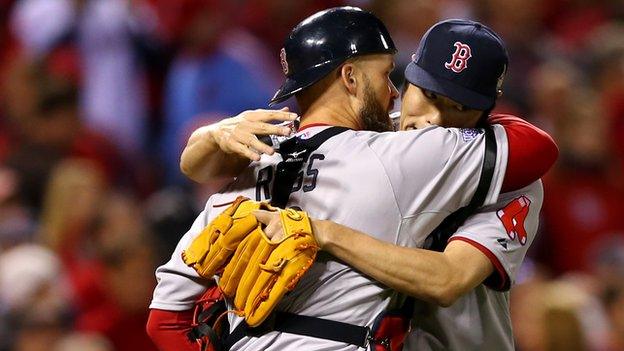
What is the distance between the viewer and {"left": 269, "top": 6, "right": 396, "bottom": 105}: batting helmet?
371cm

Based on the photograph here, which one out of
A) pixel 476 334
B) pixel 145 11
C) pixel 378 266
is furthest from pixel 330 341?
pixel 145 11

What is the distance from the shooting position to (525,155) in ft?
11.9

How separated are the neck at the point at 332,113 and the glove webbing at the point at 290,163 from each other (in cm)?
11

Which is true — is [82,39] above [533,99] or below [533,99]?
above

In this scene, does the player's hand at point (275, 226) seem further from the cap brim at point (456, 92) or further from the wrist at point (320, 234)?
the cap brim at point (456, 92)

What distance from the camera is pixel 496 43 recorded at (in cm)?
371

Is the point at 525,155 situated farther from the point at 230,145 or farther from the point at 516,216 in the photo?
the point at 230,145

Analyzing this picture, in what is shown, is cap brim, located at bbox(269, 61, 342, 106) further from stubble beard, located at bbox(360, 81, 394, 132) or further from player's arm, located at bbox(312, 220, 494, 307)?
player's arm, located at bbox(312, 220, 494, 307)

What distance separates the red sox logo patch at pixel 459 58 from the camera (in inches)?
144

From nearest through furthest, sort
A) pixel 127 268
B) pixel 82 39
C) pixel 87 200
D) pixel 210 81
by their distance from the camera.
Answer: pixel 127 268 → pixel 87 200 → pixel 210 81 → pixel 82 39

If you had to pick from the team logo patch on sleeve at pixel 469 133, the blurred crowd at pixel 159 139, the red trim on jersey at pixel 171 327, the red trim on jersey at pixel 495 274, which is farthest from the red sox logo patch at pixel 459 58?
the blurred crowd at pixel 159 139

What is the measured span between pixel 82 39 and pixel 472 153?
468 cm

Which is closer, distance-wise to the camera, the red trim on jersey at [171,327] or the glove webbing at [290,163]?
the glove webbing at [290,163]

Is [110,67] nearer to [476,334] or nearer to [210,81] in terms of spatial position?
[210,81]
